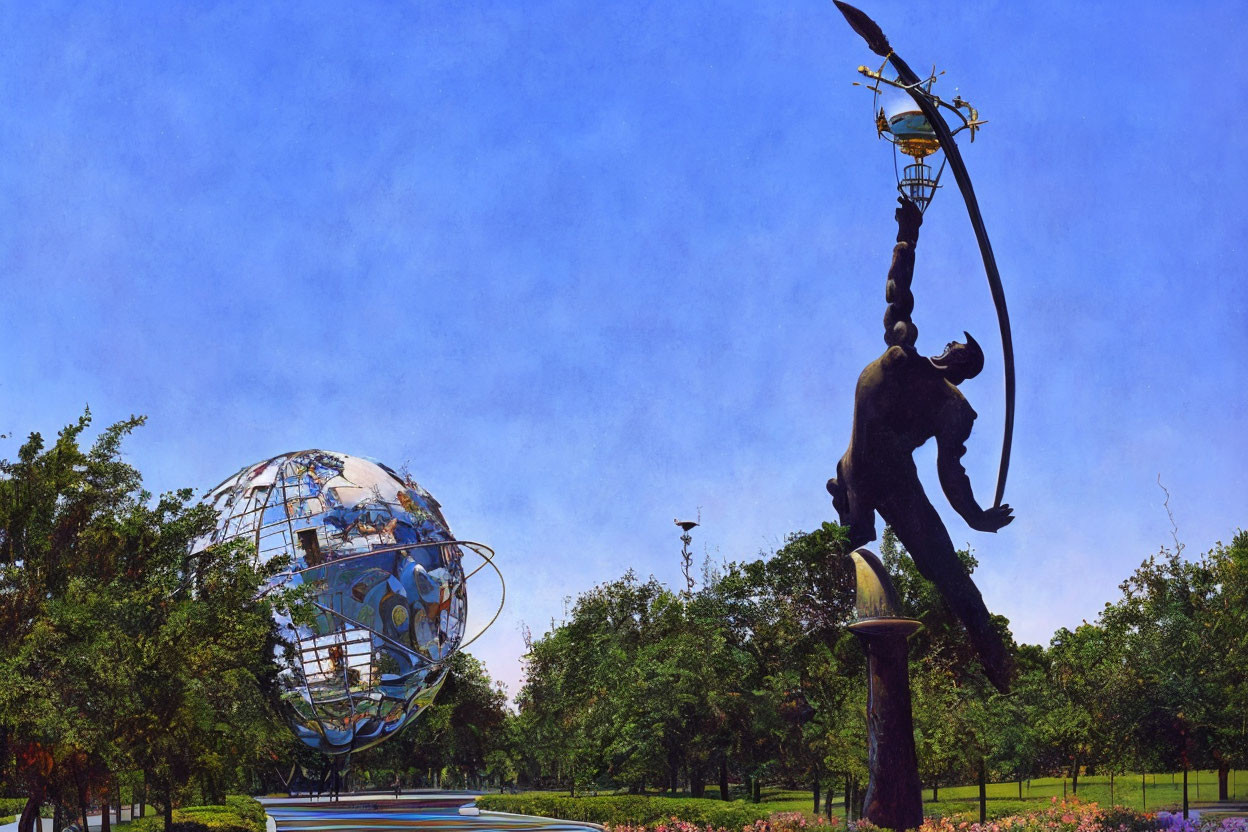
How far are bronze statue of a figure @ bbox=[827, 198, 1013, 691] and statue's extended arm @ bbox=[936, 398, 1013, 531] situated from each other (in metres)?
0.02

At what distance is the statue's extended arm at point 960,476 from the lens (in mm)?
20453

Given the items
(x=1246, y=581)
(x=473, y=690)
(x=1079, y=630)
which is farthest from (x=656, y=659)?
(x=473, y=690)

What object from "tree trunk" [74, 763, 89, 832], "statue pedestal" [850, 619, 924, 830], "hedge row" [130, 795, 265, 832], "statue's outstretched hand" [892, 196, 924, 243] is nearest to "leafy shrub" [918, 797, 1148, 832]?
"statue pedestal" [850, 619, 924, 830]

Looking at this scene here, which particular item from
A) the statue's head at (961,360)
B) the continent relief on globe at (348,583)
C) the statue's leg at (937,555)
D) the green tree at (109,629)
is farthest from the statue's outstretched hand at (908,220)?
the continent relief on globe at (348,583)

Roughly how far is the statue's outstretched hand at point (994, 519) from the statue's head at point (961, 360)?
2.29 m

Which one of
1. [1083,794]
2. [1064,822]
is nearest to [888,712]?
[1064,822]

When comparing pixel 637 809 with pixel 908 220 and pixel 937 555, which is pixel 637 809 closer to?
pixel 937 555

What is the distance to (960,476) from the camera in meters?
20.8

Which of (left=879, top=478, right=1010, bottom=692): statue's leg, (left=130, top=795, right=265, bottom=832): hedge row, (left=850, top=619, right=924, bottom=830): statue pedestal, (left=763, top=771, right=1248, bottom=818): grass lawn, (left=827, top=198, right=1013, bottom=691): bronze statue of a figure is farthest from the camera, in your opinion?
(left=763, top=771, right=1248, bottom=818): grass lawn

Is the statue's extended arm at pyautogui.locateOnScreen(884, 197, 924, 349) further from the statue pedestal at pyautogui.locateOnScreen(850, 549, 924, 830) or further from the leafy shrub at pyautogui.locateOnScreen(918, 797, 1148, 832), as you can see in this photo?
the leafy shrub at pyautogui.locateOnScreen(918, 797, 1148, 832)

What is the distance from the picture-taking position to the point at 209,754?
21.2m

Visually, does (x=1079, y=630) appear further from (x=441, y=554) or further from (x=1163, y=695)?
(x=441, y=554)

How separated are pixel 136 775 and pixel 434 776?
71324mm

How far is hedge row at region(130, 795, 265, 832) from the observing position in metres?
27.1
